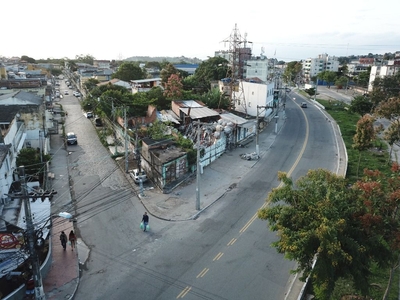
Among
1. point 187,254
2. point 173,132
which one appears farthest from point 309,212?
point 173,132

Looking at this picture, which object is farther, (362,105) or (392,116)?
(362,105)

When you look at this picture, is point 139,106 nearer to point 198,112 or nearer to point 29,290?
point 198,112

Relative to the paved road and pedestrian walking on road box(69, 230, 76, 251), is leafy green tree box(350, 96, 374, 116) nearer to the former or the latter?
the paved road

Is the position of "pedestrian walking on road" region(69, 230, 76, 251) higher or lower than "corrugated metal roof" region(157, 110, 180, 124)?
lower

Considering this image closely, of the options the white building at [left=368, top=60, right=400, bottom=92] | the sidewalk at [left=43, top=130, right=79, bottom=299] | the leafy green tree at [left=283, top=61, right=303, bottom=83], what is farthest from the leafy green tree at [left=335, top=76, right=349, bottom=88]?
the sidewalk at [left=43, top=130, right=79, bottom=299]

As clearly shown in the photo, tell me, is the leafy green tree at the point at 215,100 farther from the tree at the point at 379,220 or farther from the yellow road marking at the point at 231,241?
the tree at the point at 379,220

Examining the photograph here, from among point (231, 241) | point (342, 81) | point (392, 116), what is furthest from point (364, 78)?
point (231, 241)

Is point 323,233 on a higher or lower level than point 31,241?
higher

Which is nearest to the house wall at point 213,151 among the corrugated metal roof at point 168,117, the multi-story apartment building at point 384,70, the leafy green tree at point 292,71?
the corrugated metal roof at point 168,117
